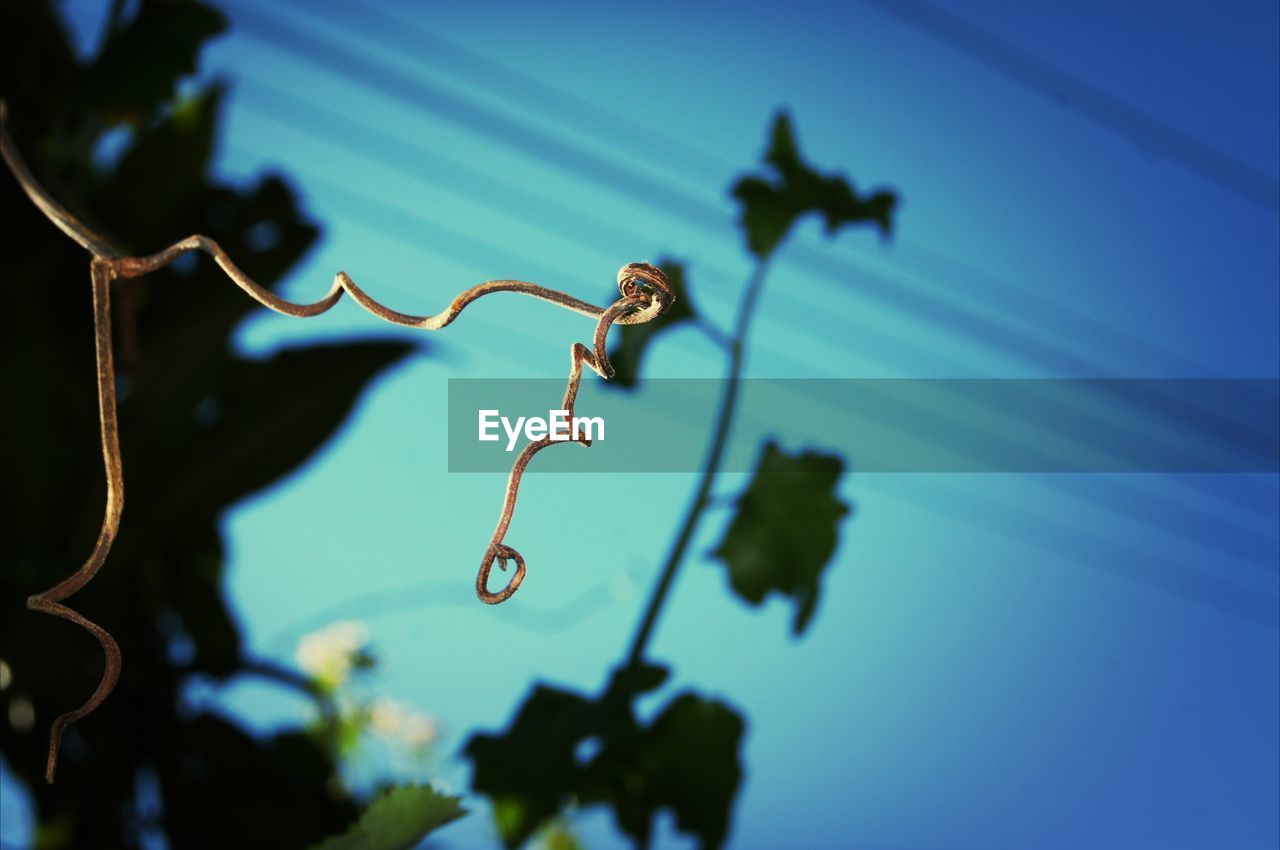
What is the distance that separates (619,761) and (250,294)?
0.69 ft

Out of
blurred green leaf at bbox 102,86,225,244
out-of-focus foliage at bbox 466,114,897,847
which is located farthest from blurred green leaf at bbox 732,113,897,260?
blurred green leaf at bbox 102,86,225,244

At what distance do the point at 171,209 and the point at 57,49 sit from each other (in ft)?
0.34

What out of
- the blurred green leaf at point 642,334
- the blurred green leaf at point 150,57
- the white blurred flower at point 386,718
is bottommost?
the white blurred flower at point 386,718

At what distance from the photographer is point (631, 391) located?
1.20 ft

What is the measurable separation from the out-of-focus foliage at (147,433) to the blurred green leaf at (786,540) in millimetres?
237

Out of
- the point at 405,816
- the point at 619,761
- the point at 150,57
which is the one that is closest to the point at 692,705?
the point at 619,761

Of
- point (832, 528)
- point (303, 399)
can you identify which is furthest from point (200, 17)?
point (832, 528)

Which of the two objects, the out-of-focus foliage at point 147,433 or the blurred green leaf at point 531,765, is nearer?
the blurred green leaf at point 531,765

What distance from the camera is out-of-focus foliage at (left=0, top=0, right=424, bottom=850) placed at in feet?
1.59

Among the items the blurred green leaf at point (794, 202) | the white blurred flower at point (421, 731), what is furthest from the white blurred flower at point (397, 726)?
the blurred green leaf at point (794, 202)

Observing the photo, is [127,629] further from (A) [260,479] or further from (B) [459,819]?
(B) [459,819]

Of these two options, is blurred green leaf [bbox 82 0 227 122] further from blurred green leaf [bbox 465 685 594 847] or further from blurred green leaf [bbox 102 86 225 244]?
blurred green leaf [bbox 465 685 594 847]

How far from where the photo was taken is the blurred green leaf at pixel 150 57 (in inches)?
17.6

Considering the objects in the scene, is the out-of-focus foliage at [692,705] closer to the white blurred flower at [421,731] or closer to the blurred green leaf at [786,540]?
the blurred green leaf at [786,540]
